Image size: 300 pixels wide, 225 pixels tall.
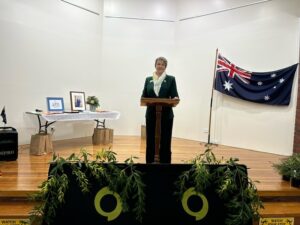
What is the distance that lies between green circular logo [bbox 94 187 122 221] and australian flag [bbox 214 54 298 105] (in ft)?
13.5

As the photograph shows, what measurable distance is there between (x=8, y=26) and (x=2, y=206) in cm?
332

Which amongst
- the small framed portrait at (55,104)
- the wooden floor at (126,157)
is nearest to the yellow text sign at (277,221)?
the wooden floor at (126,157)

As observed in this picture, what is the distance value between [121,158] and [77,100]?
1.95 meters

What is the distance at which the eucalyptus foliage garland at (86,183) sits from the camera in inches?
73.2

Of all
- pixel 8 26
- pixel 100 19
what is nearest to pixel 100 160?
pixel 8 26

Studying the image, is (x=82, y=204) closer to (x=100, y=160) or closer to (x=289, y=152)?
(x=100, y=160)

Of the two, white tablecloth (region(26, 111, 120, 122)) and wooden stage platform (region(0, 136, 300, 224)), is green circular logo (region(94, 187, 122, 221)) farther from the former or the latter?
white tablecloth (region(26, 111, 120, 122))

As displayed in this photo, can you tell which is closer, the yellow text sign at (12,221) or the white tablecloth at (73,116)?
the yellow text sign at (12,221)

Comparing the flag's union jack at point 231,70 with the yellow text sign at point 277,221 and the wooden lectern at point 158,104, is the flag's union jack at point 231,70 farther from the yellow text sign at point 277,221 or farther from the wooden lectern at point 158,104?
the yellow text sign at point 277,221

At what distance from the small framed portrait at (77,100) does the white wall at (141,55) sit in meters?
0.34

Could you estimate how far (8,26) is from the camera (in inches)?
185

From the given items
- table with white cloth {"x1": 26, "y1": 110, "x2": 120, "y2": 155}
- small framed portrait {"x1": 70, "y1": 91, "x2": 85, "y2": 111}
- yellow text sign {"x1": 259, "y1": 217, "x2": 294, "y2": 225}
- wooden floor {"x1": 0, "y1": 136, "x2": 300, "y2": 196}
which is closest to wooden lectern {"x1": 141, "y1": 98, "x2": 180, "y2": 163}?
wooden floor {"x1": 0, "y1": 136, "x2": 300, "y2": 196}


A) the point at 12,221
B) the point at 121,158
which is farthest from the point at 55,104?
the point at 12,221

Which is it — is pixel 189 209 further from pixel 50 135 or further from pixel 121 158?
pixel 50 135
